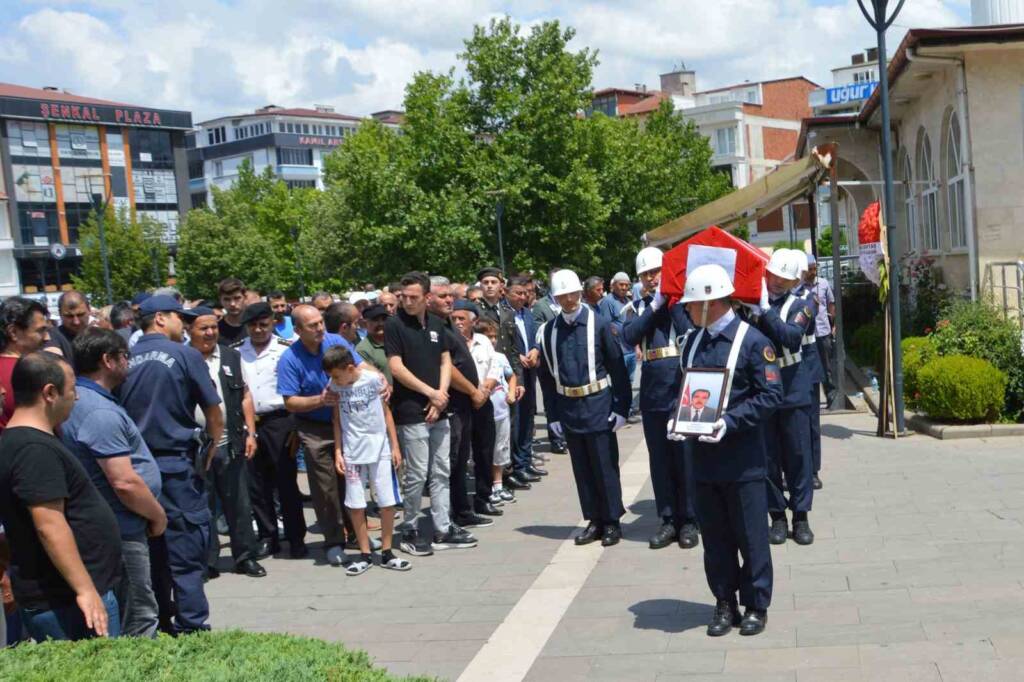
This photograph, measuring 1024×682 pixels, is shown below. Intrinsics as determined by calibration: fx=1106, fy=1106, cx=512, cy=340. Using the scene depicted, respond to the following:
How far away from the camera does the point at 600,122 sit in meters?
42.2

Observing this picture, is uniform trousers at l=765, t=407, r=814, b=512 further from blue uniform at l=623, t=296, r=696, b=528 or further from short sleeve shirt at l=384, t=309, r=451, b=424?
short sleeve shirt at l=384, t=309, r=451, b=424

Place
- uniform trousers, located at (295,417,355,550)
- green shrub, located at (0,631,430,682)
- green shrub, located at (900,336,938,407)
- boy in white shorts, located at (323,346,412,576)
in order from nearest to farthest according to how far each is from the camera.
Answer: green shrub, located at (0,631,430,682) → boy in white shorts, located at (323,346,412,576) → uniform trousers, located at (295,417,355,550) → green shrub, located at (900,336,938,407)

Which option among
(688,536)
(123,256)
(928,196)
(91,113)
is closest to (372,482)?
(688,536)

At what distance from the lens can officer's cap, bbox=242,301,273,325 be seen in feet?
29.3

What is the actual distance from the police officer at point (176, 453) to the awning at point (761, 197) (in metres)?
9.91

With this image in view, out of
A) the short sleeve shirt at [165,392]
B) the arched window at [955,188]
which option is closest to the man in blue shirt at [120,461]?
the short sleeve shirt at [165,392]

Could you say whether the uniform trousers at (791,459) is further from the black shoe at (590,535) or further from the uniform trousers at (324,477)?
the uniform trousers at (324,477)

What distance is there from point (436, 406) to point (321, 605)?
5.99 feet

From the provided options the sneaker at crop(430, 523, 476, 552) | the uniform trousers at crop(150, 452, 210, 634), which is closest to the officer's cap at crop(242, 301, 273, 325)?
the sneaker at crop(430, 523, 476, 552)

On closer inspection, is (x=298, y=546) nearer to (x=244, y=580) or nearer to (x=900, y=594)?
(x=244, y=580)

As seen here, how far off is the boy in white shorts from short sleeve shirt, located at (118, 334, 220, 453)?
160 cm

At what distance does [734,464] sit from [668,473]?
91.2 inches

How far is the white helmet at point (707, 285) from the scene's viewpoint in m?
6.14

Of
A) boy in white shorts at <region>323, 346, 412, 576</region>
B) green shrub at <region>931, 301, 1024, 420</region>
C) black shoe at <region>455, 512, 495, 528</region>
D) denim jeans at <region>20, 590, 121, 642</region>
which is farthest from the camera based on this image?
green shrub at <region>931, 301, 1024, 420</region>
